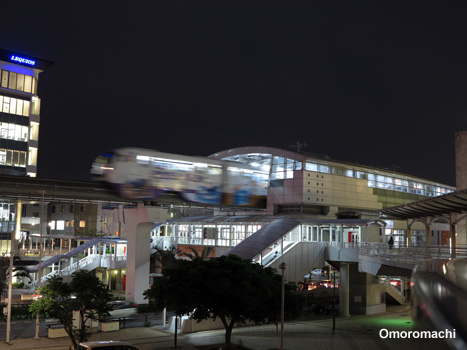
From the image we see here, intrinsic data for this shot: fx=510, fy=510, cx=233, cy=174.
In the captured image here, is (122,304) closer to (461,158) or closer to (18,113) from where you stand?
(461,158)

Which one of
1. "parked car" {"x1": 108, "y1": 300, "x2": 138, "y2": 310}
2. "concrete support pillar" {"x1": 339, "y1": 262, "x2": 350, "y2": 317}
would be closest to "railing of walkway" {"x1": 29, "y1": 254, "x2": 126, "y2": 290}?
"parked car" {"x1": 108, "y1": 300, "x2": 138, "y2": 310}

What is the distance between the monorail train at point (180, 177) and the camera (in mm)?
44312

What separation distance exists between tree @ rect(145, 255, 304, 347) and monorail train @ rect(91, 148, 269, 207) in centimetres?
1741

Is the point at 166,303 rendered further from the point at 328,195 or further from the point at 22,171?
the point at 22,171

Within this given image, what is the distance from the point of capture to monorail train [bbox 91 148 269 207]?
44312 mm

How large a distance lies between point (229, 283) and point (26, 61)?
209 feet

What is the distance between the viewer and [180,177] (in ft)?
161

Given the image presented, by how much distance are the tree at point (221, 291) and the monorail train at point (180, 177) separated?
57.1ft

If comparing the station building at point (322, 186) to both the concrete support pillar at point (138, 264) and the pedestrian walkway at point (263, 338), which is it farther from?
the pedestrian walkway at point (263, 338)

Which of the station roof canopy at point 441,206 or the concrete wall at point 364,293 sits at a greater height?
the station roof canopy at point 441,206

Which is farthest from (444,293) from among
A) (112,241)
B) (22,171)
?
(22,171)

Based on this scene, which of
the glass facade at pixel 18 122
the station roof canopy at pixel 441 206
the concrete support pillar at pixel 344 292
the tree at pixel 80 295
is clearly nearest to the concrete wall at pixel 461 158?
the station roof canopy at pixel 441 206

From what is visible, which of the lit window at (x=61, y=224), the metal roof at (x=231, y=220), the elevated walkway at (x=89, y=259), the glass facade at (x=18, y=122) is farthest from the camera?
the lit window at (x=61, y=224)

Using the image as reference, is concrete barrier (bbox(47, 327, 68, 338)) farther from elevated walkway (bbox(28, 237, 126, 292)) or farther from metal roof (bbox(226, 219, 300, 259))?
elevated walkway (bbox(28, 237, 126, 292))
